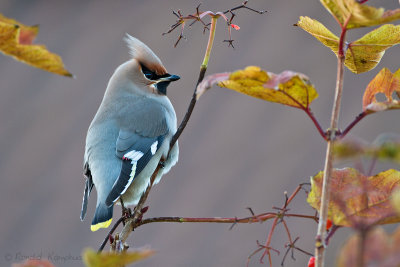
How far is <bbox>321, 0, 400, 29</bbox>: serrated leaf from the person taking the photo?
2.12 feet

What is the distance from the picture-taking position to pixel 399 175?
726 millimetres

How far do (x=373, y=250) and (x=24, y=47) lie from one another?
390 millimetres

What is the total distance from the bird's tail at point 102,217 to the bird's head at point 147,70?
65 centimetres

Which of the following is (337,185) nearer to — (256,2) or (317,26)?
(317,26)

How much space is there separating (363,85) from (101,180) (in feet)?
9.59

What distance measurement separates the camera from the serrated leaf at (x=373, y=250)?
1.41ft

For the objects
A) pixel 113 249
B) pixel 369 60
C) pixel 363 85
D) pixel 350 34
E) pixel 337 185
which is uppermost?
pixel 350 34

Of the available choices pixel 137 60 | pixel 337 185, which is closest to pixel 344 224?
pixel 337 185

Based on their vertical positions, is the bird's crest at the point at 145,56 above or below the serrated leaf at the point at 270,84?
above

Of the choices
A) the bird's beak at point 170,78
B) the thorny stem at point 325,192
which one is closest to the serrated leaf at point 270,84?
the thorny stem at point 325,192

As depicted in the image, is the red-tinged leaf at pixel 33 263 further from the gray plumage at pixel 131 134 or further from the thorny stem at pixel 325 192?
the gray plumage at pixel 131 134

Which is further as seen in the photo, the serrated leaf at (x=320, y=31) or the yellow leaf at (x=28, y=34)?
the serrated leaf at (x=320, y=31)

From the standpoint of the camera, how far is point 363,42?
84 cm

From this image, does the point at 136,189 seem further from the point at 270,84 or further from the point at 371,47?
the point at 270,84
